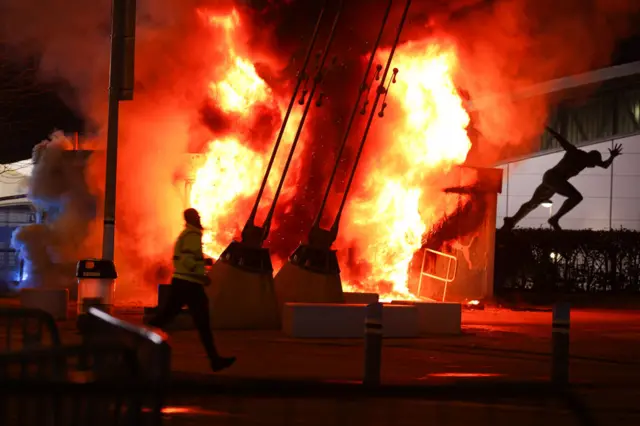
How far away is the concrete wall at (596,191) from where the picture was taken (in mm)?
35031

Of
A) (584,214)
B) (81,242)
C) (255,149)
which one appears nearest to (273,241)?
(255,149)

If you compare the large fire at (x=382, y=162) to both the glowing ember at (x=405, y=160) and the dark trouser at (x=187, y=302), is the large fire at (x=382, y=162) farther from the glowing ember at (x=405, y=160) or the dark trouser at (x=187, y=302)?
the dark trouser at (x=187, y=302)

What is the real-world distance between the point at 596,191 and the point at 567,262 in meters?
7.79

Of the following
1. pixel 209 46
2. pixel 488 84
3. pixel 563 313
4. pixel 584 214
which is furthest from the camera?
pixel 584 214

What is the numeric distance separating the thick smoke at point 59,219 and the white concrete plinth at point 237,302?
669 cm

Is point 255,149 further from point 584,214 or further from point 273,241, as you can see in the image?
point 584,214

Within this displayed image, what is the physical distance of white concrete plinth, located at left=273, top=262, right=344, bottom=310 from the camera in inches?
737

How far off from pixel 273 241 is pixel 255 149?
1928mm

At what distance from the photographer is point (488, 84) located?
87.2 feet

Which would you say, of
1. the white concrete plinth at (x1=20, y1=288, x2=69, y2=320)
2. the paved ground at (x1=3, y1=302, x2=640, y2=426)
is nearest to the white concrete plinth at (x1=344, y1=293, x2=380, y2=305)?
the paved ground at (x1=3, y1=302, x2=640, y2=426)

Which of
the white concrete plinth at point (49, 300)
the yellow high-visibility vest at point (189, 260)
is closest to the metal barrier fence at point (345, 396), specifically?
the yellow high-visibility vest at point (189, 260)

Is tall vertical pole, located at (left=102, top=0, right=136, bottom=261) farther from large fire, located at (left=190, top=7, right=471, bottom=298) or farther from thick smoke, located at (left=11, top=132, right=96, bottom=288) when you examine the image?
thick smoke, located at (left=11, top=132, right=96, bottom=288)

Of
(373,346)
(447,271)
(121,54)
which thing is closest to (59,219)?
(447,271)

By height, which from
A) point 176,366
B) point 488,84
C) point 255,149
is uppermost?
point 488,84
